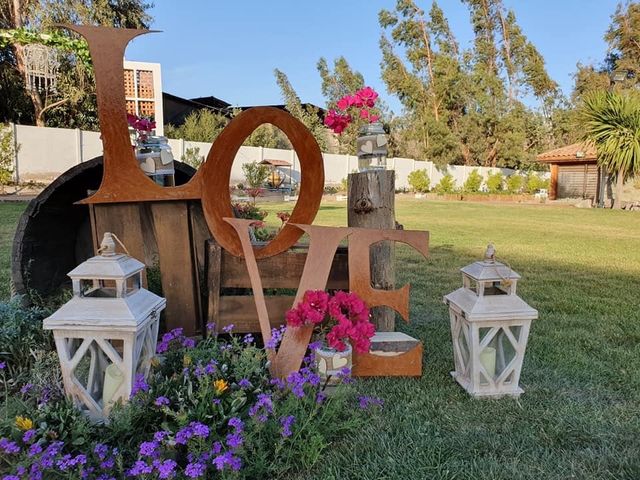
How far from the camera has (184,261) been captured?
2.65 m

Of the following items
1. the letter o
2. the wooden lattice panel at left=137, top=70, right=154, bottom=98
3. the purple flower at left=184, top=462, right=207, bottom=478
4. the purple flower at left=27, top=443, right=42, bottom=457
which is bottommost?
the purple flower at left=184, top=462, right=207, bottom=478

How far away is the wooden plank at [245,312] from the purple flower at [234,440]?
1.07 metres

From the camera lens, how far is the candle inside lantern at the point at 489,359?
7.21 ft

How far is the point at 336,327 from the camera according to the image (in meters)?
2.09

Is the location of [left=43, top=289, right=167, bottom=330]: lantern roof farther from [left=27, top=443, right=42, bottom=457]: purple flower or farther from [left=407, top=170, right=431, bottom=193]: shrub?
[left=407, top=170, right=431, bottom=193]: shrub

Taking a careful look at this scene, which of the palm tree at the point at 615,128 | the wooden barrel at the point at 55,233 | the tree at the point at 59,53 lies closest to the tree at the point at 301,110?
the tree at the point at 59,53

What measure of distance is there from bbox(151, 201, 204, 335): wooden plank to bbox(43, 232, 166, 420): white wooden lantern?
26.6 inches

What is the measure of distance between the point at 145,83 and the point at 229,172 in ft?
50.9

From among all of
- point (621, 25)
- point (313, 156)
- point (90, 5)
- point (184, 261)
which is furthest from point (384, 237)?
point (621, 25)

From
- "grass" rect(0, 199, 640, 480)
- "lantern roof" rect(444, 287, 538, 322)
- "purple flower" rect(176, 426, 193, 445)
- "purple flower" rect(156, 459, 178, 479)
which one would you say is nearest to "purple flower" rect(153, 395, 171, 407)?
"purple flower" rect(176, 426, 193, 445)

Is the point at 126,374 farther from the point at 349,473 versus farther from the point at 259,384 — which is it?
the point at 349,473

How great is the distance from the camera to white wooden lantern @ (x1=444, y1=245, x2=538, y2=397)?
6.97 ft

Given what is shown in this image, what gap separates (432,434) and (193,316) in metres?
1.43

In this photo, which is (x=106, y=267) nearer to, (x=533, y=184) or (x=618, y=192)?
(x=618, y=192)
